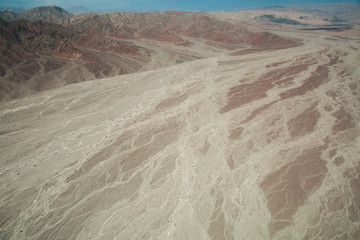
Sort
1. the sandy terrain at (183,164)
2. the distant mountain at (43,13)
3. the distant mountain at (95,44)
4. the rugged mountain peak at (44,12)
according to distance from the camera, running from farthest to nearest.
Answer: the rugged mountain peak at (44,12) < the distant mountain at (43,13) < the distant mountain at (95,44) < the sandy terrain at (183,164)

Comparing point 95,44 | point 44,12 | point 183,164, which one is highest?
point 44,12

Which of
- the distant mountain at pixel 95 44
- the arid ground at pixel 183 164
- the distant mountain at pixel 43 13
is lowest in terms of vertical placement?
the arid ground at pixel 183 164

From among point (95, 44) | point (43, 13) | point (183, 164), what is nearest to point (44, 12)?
point (43, 13)

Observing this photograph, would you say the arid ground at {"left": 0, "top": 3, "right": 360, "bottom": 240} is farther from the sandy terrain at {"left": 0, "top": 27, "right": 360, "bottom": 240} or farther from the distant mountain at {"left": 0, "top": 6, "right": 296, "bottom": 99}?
the distant mountain at {"left": 0, "top": 6, "right": 296, "bottom": 99}

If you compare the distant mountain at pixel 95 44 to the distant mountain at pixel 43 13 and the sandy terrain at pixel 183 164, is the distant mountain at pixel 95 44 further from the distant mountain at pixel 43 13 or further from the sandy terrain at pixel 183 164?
the distant mountain at pixel 43 13

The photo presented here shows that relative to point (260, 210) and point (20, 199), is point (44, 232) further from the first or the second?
point (260, 210)

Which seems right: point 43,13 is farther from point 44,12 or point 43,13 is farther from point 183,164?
point 183,164

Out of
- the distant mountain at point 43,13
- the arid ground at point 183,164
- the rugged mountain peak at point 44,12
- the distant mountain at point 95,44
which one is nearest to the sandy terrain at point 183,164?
the arid ground at point 183,164
